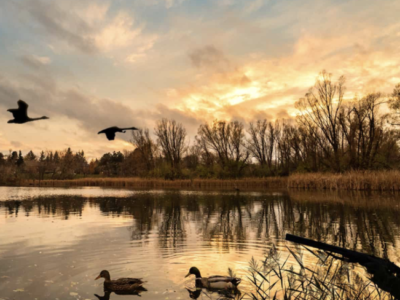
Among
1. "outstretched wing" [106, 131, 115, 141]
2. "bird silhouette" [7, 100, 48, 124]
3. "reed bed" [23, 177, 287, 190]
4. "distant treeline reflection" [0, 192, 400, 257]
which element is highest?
"bird silhouette" [7, 100, 48, 124]

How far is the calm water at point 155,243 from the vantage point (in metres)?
6.44

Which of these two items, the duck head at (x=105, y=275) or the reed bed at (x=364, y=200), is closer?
the duck head at (x=105, y=275)

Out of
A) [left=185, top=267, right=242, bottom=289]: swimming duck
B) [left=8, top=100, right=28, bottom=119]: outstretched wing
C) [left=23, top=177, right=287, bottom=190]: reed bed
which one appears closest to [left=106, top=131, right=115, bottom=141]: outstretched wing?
[left=8, top=100, right=28, bottom=119]: outstretched wing

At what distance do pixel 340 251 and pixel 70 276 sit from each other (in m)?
6.38

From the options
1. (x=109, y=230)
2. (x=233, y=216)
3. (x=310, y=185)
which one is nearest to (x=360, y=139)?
(x=310, y=185)

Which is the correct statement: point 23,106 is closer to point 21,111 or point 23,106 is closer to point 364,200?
point 21,111

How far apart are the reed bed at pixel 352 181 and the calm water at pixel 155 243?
11770mm

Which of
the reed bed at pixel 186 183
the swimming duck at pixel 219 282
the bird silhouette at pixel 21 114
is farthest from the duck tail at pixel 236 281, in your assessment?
the reed bed at pixel 186 183

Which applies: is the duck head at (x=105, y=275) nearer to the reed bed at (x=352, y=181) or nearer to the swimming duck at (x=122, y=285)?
the swimming duck at (x=122, y=285)

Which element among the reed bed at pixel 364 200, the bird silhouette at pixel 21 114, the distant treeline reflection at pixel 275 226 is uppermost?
the bird silhouette at pixel 21 114

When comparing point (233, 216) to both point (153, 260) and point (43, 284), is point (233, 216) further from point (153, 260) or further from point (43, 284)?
point (43, 284)

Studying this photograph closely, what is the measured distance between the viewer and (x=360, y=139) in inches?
1575

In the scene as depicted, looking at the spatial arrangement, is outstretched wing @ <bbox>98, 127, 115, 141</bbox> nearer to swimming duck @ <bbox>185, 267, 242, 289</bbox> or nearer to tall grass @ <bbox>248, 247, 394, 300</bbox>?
tall grass @ <bbox>248, 247, 394, 300</bbox>

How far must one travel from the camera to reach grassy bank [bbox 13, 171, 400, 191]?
27.5 meters
